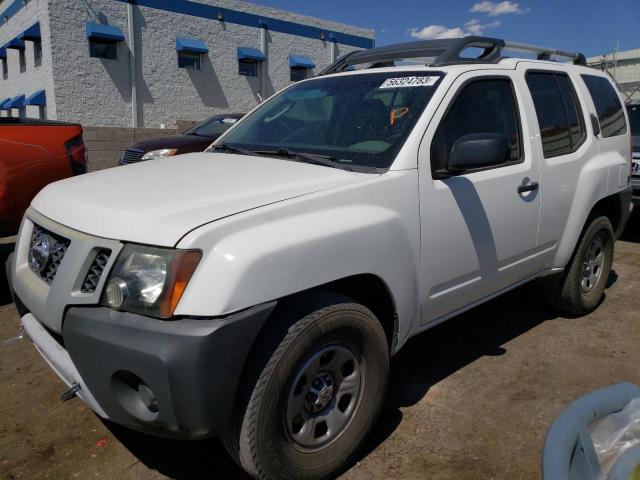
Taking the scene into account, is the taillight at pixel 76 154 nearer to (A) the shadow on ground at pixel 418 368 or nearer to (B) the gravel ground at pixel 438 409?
(B) the gravel ground at pixel 438 409

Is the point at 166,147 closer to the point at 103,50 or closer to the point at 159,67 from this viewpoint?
the point at 103,50

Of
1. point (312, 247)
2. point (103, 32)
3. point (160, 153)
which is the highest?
point (103, 32)

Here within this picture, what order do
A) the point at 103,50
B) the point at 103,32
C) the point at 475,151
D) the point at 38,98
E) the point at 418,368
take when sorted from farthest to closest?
the point at 103,50
the point at 38,98
the point at 103,32
the point at 418,368
the point at 475,151

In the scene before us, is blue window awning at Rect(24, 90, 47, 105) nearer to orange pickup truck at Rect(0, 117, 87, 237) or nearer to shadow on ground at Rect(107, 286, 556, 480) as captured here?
orange pickup truck at Rect(0, 117, 87, 237)

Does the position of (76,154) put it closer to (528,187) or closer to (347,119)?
(347,119)

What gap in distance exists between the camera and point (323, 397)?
7.76 ft

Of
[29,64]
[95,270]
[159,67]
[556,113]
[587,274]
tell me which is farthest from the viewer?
[159,67]

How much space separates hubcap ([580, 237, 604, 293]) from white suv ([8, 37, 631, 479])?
59 centimetres

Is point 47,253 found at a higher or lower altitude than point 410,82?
lower

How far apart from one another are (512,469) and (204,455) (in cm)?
144

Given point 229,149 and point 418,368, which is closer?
point 229,149

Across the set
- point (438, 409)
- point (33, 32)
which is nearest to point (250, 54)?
point (33, 32)

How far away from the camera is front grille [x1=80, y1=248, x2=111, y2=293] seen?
6.88 feet

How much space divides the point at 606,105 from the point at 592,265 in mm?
1282
